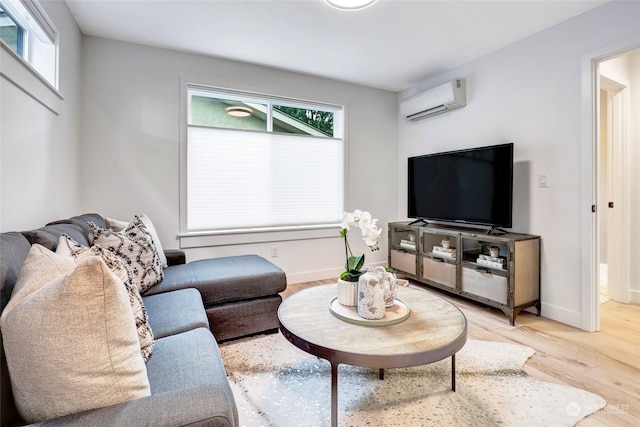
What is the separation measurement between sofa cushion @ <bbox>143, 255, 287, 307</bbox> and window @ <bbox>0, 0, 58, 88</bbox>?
1443 mm

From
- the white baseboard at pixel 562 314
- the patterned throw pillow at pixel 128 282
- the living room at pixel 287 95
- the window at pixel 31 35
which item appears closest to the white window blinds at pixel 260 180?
the living room at pixel 287 95

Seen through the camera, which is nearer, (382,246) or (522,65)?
(522,65)

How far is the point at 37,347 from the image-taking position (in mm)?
707

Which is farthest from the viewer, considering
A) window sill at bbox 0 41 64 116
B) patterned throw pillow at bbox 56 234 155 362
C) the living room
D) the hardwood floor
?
the living room

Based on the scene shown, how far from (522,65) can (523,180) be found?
1.04 meters

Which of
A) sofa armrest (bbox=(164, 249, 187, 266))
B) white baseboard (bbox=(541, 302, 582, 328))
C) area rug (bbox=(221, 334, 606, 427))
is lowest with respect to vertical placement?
area rug (bbox=(221, 334, 606, 427))

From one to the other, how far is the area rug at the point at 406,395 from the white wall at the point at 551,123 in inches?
39.4

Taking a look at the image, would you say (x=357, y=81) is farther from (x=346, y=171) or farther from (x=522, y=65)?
(x=522, y=65)

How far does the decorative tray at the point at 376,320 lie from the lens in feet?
4.81

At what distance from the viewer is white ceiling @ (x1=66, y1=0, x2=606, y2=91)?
2.32m

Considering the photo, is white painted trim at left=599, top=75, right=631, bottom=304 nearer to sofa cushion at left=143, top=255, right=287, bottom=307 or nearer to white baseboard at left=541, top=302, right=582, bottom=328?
white baseboard at left=541, top=302, right=582, bottom=328

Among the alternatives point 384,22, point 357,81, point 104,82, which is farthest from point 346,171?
point 104,82

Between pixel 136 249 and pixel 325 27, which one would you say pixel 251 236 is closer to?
pixel 136 249

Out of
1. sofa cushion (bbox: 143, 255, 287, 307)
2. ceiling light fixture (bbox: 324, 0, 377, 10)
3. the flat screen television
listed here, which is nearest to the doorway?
the flat screen television
